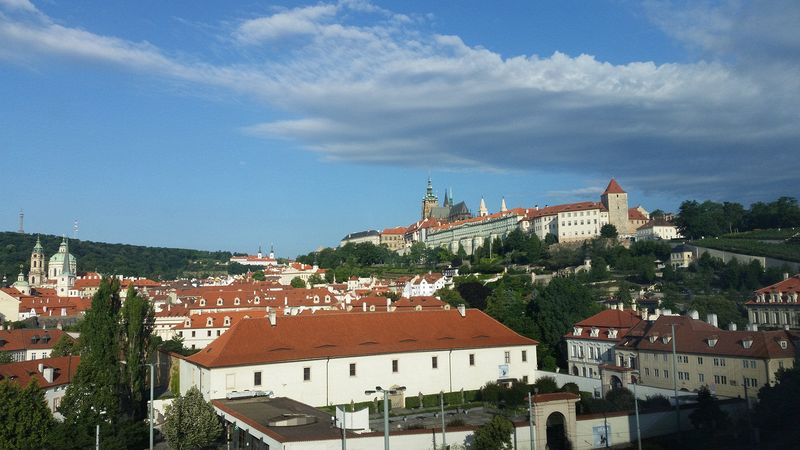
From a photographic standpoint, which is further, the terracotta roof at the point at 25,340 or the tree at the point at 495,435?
the terracotta roof at the point at 25,340

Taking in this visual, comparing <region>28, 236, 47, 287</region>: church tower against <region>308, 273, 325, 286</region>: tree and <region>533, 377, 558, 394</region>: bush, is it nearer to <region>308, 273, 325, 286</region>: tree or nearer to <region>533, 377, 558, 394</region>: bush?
<region>308, 273, 325, 286</region>: tree

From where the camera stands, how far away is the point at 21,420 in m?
27.2

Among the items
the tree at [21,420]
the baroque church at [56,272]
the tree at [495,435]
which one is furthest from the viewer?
the baroque church at [56,272]

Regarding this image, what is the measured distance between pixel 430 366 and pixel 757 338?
18906mm

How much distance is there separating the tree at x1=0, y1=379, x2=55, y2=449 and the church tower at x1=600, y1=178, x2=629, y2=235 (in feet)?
424

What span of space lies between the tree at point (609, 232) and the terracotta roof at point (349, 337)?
9259cm

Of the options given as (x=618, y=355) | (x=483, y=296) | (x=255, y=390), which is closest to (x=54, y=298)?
(x=483, y=296)

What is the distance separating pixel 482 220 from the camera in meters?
172

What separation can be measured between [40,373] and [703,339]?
39649mm

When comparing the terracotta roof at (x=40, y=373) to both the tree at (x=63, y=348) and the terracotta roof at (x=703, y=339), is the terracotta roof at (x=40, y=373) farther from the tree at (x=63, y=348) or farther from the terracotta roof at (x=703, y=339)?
the terracotta roof at (x=703, y=339)

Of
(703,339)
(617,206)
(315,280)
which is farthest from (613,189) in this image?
(703,339)

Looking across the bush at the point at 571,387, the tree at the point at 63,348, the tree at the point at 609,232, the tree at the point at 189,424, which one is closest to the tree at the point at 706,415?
the bush at the point at 571,387

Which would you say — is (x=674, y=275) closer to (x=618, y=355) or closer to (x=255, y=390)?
(x=618, y=355)

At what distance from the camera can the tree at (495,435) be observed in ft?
84.6
